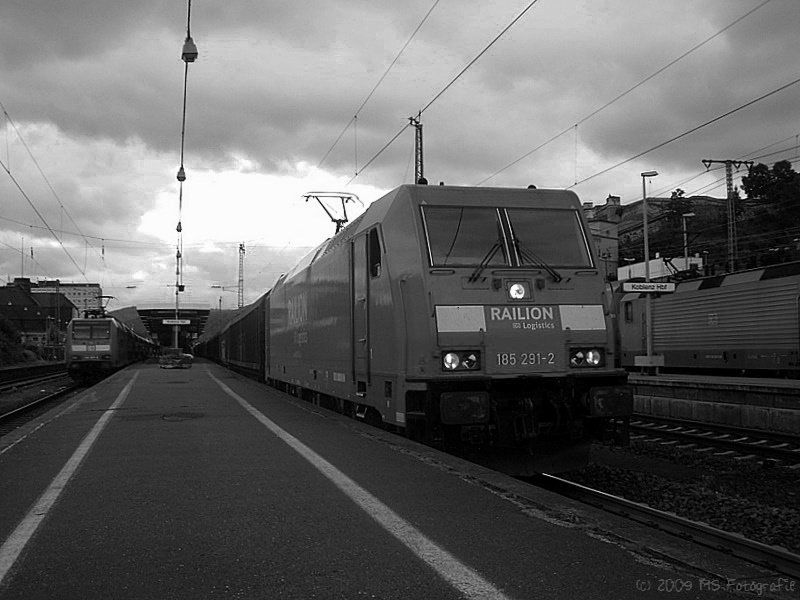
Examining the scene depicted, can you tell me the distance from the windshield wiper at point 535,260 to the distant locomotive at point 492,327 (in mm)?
15

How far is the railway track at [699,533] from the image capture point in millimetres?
5105

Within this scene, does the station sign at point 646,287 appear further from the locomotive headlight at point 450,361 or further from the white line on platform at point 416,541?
the white line on platform at point 416,541

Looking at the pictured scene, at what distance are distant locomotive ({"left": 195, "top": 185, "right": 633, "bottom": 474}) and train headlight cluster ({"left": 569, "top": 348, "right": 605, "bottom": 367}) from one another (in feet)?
0.04

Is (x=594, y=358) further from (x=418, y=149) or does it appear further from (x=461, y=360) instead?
(x=418, y=149)

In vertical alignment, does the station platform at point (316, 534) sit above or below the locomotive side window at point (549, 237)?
below

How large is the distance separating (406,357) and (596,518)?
10.3ft

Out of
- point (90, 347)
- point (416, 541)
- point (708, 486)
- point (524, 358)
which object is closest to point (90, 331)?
point (90, 347)

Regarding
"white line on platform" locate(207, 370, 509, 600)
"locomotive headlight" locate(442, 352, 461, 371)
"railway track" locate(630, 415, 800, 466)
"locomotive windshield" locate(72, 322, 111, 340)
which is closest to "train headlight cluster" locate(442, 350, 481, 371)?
"locomotive headlight" locate(442, 352, 461, 371)

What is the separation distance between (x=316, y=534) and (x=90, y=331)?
29782 mm

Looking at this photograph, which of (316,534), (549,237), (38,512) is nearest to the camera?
(316,534)

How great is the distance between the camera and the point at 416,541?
5.11m

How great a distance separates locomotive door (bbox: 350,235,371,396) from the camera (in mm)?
10023

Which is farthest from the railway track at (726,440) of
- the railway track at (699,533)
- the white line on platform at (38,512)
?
the white line on platform at (38,512)

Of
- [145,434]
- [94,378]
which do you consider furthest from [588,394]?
[94,378]
